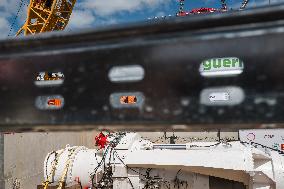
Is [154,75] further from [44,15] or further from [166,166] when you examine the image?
[44,15]

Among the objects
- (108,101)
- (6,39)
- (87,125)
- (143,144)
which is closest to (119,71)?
(108,101)

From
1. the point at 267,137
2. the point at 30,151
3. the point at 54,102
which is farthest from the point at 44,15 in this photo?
the point at 54,102

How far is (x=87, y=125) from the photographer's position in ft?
4.26

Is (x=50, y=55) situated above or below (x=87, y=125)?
above

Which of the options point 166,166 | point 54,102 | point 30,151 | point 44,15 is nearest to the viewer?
point 54,102

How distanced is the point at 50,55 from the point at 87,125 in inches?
12.3

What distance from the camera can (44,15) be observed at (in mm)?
16781

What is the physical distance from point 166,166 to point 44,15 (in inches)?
484

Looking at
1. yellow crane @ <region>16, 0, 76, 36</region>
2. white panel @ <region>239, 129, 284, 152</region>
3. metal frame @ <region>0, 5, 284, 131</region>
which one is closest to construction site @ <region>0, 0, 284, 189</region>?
metal frame @ <region>0, 5, 284, 131</region>

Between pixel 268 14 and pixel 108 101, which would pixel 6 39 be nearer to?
pixel 108 101

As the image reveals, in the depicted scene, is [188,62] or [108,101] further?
[108,101]

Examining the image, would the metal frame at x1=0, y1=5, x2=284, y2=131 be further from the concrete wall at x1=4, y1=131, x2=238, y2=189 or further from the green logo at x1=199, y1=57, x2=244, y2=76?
the concrete wall at x1=4, y1=131, x2=238, y2=189

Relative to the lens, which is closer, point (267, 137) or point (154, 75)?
point (154, 75)

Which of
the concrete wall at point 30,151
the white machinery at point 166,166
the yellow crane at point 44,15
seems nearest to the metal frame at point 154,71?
the white machinery at point 166,166
